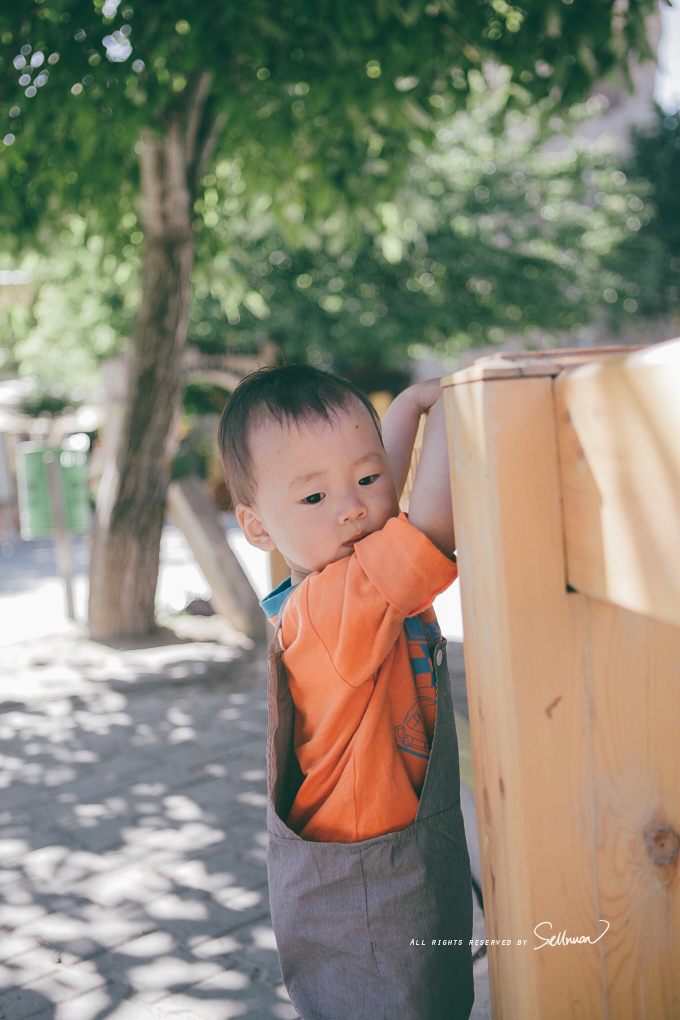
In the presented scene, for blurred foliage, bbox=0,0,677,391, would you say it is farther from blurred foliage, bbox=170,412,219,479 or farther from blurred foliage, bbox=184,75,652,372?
blurred foliage, bbox=170,412,219,479

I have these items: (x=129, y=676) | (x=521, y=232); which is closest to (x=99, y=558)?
(x=129, y=676)

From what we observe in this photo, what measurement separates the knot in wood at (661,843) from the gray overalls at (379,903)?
405mm

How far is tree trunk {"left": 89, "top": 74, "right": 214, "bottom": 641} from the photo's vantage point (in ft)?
17.2

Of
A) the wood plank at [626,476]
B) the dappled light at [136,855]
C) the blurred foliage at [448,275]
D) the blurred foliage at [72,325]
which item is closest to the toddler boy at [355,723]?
the wood plank at [626,476]

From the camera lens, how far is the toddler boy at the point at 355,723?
1.32 m

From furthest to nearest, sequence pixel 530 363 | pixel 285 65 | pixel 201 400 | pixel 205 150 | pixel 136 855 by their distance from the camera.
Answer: pixel 201 400
pixel 205 150
pixel 285 65
pixel 136 855
pixel 530 363

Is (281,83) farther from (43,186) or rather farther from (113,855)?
(113,855)

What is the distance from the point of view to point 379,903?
136 cm

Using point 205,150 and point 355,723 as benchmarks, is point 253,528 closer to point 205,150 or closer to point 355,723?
point 355,723

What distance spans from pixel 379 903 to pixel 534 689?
0.58 meters

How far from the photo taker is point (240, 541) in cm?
1315

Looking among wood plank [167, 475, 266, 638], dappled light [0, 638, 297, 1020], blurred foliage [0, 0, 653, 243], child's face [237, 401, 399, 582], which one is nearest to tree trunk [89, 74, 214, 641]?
blurred foliage [0, 0, 653, 243]

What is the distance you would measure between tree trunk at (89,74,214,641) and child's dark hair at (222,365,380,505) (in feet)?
13.7

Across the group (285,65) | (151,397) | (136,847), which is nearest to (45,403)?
(151,397)
